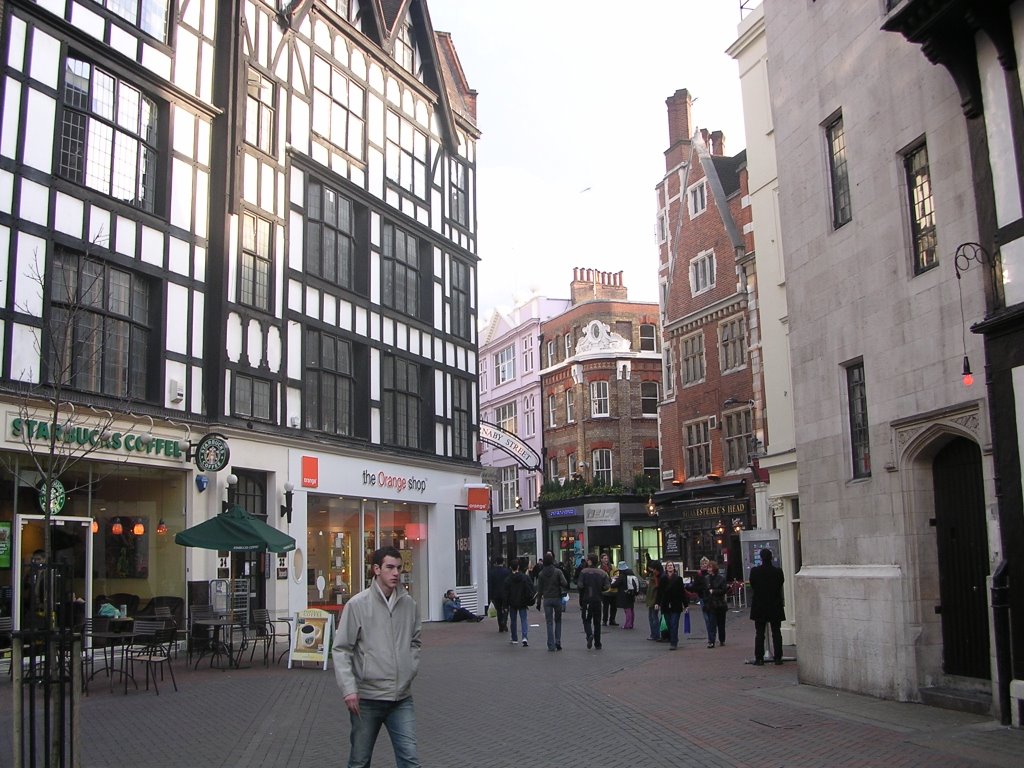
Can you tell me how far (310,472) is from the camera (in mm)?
25062

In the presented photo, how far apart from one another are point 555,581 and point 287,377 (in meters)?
8.40

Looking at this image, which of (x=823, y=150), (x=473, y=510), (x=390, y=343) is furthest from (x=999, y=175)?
(x=473, y=510)

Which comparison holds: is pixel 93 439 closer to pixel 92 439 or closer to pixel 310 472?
pixel 92 439

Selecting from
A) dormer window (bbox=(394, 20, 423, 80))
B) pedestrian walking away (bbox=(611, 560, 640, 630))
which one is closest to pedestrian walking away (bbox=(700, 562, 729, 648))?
pedestrian walking away (bbox=(611, 560, 640, 630))

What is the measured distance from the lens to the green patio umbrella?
17.4 metres

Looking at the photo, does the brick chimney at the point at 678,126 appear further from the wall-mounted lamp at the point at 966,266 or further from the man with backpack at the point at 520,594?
the wall-mounted lamp at the point at 966,266

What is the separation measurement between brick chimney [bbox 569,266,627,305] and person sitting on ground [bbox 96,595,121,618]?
143 ft

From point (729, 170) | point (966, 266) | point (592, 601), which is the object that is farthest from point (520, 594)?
point (729, 170)

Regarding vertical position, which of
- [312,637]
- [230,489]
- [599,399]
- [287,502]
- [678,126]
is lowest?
[312,637]

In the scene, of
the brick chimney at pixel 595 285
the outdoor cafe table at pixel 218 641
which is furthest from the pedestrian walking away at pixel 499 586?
the brick chimney at pixel 595 285

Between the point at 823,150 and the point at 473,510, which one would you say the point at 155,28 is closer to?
the point at 823,150

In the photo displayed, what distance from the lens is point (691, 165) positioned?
43250 millimetres

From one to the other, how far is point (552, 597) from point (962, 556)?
10.1 meters

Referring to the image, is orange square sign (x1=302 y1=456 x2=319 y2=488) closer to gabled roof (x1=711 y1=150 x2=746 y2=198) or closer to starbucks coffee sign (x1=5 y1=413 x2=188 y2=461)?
starbucks coffee sign (x1=5 y1=413 x2=188 y2=461)
